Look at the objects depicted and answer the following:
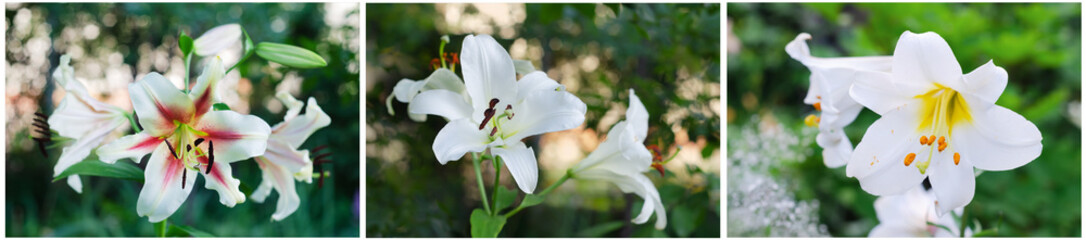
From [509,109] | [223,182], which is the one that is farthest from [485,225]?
[223,182]

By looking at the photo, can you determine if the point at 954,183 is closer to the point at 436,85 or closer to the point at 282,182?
the point at 436,85

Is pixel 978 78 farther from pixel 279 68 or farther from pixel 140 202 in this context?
pixel 279 68

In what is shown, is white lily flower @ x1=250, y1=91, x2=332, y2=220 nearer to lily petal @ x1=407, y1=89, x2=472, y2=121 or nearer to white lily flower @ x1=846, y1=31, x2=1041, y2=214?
lily petal @ x1=407, y1=89, x2=472, y2=121

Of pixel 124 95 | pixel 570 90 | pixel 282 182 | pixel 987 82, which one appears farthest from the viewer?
pixel 124 95

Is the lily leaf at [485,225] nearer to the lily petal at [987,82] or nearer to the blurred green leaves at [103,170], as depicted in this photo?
the blurred green leaves at [103,170]

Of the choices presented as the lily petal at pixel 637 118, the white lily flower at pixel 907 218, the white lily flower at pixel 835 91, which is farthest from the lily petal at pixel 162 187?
the white lily flower at pixel 907 218

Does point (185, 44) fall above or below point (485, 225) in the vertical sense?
above

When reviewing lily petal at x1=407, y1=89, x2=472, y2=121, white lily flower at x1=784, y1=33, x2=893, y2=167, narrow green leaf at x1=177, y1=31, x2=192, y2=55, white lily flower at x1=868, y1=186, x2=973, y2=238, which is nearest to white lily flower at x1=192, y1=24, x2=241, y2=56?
narrow green leaf at x1=177, y1=31, x2=192, y2=55
